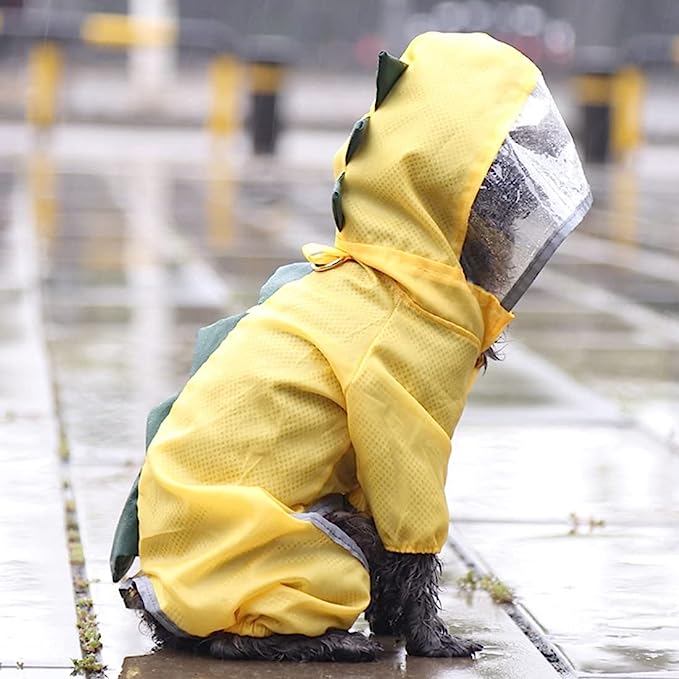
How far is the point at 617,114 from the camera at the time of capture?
71.5 feet

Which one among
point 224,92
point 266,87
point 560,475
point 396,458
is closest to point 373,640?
point 396,458

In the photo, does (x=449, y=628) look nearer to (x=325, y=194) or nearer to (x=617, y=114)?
(x=325, y=194)

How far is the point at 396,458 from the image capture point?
3617mm

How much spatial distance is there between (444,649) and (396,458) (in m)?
0.49

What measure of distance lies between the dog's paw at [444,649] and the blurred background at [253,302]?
0.41 feet

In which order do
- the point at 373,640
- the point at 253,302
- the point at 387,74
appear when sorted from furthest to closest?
1. the point at 253,302
2. the point at 373,640
3. the point at 387,74

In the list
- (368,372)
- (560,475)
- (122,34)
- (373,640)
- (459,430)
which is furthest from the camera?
(122,34)

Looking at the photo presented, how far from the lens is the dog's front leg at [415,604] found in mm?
3717

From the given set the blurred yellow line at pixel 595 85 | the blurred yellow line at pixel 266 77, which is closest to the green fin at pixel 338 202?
the blurred yellow line at pixel 595 85

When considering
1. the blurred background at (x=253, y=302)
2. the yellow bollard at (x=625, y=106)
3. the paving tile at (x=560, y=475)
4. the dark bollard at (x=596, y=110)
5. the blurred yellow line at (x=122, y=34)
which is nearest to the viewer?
the blurred background at (x=253, y=302)

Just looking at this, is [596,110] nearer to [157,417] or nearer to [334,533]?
[157,417]

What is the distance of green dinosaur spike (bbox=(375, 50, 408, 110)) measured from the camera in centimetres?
369

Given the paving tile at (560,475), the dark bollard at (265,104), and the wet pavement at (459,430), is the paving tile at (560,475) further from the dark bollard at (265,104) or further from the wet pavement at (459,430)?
the dark bollard at (265,104)

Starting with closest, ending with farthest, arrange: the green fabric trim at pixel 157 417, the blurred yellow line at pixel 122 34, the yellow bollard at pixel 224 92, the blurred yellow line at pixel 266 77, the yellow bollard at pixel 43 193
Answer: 1. the green fabric trim at pixel 157 417
2. the yellow bollard at pixel 43 193
3. the blurred yellow line at pixel 266 77
4. the yellow bollard at pixel 224 92
5. the blurred yellow line at pixel 122 34
